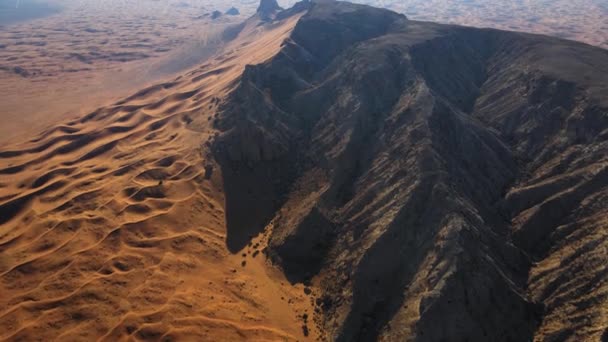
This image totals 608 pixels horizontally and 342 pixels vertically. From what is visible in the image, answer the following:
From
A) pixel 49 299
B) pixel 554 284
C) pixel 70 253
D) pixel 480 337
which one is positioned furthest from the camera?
pixel 70 253

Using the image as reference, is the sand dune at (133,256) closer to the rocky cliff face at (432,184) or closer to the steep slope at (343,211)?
the steep slope at (343,211)

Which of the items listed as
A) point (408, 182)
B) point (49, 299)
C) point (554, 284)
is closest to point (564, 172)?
point (554, 284)

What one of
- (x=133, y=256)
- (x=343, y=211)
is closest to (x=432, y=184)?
(x=343, y=211)

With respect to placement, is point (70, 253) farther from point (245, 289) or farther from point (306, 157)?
point (306, 157)

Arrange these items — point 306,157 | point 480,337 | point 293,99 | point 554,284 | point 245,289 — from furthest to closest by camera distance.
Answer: point 293,99, point 306,157, point 245,289, point 554,284, point 480,337

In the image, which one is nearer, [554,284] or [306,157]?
[554,284]

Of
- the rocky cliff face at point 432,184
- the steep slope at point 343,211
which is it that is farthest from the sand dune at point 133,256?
the rocky cliff face at point 432,184
